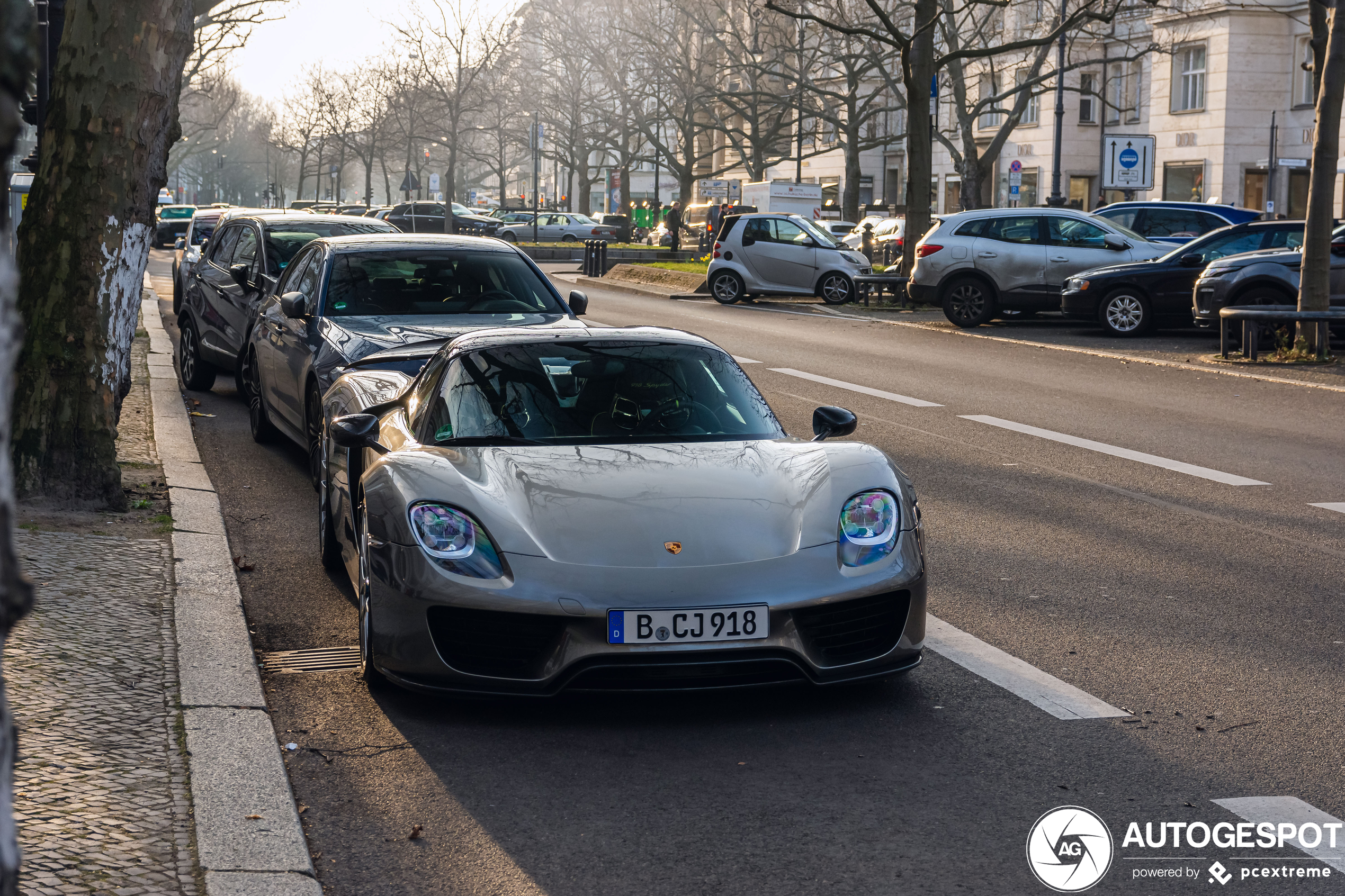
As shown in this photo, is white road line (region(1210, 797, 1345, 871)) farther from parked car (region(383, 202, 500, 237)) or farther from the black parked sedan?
parked car (region(383, 202, 500, 237))

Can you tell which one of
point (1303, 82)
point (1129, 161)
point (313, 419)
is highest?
point (1303, 82)

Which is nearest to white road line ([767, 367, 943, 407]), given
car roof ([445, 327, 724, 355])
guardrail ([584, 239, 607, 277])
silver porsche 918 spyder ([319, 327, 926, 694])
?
car roof ([445, 327, 724, 355])

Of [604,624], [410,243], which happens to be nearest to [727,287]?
[410,243]

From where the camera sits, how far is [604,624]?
455cm

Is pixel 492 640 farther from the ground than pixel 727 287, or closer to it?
closer to it

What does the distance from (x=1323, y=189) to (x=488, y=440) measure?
13722 millimetres

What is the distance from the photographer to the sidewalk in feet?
11.5

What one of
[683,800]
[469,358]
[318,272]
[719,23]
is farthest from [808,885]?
[719,23]

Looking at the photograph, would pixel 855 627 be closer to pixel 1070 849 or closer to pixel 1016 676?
pixel 1016 676

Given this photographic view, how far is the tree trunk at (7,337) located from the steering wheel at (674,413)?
13.7 feet

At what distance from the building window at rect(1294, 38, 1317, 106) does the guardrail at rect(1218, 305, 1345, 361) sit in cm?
3788

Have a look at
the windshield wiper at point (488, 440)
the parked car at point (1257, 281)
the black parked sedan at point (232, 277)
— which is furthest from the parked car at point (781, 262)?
the windshield wiper at point (488, 440)

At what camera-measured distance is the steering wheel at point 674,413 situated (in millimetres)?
5699

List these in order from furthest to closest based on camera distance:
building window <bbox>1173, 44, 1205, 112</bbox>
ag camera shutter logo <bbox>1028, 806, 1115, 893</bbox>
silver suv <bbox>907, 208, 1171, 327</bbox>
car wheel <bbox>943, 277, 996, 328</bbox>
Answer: building window <bbox>1173, 44, 1205, 112</bbox>, car wheel <bbox>943, 277, 996, 328</bbox>, silver suv <bbox>907, 208, 1171, 327</bbox>, ag camera shutter logo <bbox>1028, 806, 1115, 893</bbox>
